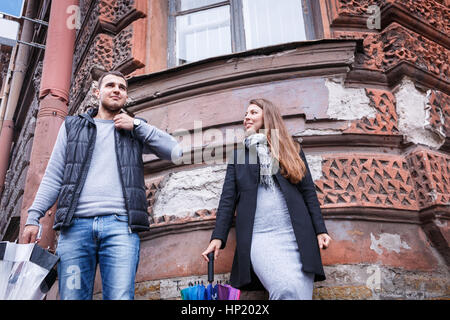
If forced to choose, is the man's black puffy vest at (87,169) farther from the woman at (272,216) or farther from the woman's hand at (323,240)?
the woman's hand at (323,240)

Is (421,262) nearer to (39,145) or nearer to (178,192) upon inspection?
(178,192)

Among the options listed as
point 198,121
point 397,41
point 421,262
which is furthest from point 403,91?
point 198,121

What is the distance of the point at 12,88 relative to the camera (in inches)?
356

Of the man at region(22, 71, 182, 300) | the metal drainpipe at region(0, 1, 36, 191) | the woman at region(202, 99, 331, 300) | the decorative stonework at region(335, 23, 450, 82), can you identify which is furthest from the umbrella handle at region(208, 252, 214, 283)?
the metal drainpipe at region(0, 1, 36, 191)

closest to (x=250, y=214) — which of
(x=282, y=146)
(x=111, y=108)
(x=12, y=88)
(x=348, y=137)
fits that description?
(x=282, y=146)

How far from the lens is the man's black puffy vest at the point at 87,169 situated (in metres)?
2.23

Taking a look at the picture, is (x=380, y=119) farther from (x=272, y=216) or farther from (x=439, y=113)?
(x=272, y=216)

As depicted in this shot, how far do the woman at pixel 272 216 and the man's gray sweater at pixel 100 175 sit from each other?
1.57ft

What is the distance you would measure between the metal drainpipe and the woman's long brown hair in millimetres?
7243

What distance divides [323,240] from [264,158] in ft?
2.04

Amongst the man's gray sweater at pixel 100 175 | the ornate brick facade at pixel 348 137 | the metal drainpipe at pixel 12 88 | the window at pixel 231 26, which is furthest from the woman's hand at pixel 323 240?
the metal drainpipe at pixel 12 88

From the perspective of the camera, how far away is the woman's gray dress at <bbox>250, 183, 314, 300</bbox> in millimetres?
2268

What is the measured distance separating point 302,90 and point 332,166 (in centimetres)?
67

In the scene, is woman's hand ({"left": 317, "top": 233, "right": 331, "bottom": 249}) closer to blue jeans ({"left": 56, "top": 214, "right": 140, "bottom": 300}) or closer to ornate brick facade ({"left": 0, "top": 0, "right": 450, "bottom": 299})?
ornate brick facade ({"left": 0, "top": 0, "right": 450, "bottom": 299})
